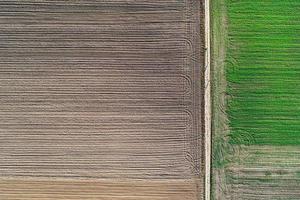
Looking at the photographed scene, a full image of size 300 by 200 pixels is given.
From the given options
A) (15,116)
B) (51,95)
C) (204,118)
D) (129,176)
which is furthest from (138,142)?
(15,116)

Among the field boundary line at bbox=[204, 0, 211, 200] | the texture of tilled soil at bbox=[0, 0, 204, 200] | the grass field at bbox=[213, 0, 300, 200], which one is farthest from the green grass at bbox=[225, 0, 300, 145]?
the texture of tilled soil at bbox=[0, 0, 204, 200]

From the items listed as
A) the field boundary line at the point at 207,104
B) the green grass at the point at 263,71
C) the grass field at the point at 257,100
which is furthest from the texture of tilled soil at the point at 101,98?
the green grass at the point at 263,71

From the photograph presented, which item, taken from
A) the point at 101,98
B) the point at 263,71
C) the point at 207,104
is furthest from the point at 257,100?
the point at 101,98

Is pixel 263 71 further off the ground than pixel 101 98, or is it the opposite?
pixel 263 71

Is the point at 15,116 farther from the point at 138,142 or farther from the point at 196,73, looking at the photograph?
the point at 196,73

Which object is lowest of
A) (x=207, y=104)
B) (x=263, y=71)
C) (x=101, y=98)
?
(x=207, y=104)

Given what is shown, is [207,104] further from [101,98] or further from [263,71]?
[101,98]

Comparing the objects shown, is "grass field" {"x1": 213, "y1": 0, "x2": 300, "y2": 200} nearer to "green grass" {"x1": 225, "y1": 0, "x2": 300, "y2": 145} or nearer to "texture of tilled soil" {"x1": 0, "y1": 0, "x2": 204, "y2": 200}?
"green grass" {"x1": 225, "y1": 0, "x2": 300, "y2": 145}
